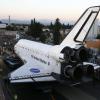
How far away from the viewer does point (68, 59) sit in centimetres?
1588

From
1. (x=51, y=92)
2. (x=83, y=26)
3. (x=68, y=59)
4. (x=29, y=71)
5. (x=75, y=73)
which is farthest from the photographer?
(x=29, y=71)

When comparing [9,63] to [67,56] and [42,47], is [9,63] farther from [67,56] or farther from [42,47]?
[67,56]

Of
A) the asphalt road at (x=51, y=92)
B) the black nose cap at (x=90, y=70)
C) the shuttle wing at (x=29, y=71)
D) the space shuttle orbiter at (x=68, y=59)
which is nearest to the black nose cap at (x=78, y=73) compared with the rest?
the space shuttle orbiter at (x=68, y=59)

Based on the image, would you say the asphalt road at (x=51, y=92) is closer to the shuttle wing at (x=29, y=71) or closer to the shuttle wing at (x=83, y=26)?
the shuttle wing at (x=29, y=71)

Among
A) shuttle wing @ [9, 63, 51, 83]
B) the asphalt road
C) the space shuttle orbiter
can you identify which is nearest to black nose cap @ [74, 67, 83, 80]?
the space shuttle orbiter

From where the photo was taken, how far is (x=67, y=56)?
51.7 feet

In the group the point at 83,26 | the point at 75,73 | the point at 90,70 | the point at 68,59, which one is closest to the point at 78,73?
the point at 75,73

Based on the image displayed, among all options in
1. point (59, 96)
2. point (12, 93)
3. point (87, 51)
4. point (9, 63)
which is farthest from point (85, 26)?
point (9, 63)

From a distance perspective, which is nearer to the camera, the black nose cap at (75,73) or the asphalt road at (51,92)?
the black nose cap at (75,73)

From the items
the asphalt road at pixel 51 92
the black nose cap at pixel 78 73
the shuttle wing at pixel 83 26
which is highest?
the shuttle wing at pixel 83 26

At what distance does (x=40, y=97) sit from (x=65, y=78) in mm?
2075

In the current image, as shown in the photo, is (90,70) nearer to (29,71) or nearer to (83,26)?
(83,26)

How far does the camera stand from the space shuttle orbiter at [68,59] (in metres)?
16.0

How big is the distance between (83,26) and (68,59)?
111 inches
